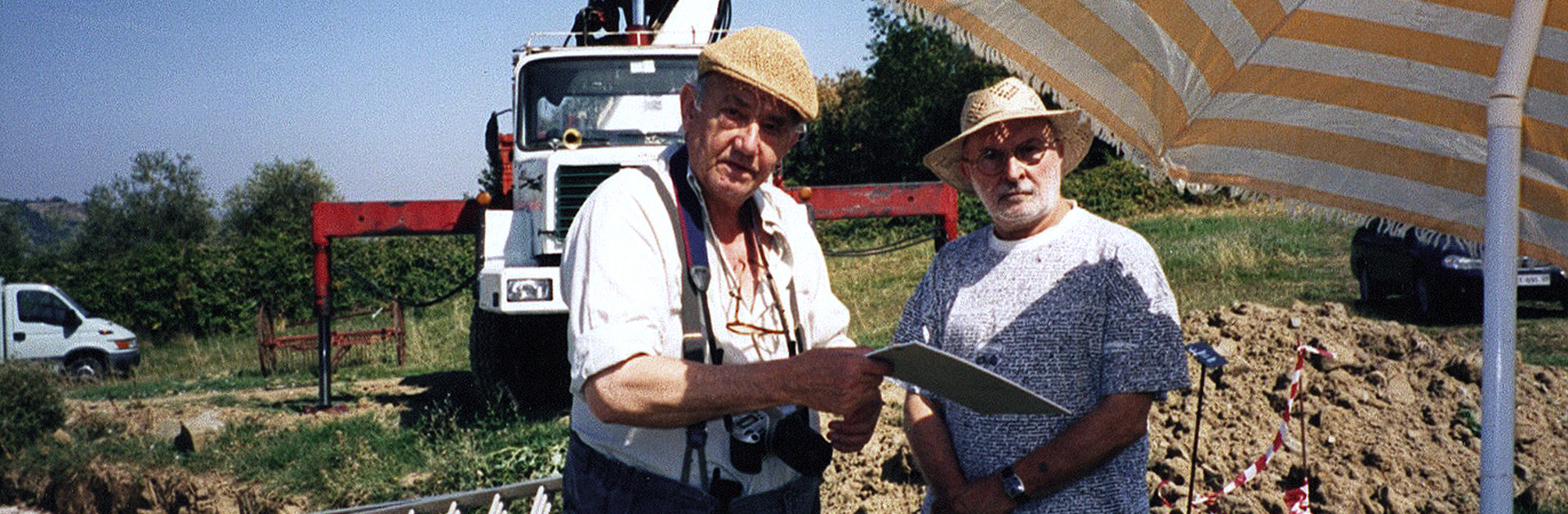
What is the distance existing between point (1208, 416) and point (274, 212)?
51079 millimetres

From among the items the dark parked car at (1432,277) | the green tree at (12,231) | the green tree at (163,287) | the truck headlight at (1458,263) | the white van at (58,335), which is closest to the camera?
the dark parked car at (1432,277)

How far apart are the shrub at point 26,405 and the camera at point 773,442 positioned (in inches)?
371

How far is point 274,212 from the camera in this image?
2035 inches

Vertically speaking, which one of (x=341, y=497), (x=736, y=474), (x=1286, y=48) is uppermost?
(x=1286, y=48)

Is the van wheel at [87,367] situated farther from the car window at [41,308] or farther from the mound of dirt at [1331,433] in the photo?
the mound of dirt at [1331,433]

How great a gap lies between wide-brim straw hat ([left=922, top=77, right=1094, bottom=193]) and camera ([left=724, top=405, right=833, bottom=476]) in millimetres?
825

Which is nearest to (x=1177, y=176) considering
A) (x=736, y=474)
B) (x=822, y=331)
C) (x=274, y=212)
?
(x=822, y=331)

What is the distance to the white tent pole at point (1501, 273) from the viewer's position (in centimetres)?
225

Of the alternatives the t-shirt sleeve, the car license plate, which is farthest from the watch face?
the car license plate

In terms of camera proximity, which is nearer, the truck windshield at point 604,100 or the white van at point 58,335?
the truck windshield at point 604,100

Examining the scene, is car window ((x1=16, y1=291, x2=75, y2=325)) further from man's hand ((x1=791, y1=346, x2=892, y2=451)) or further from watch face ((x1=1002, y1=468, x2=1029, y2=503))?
man's hand ((x1=791, y1=346, x2=892, y2=451))

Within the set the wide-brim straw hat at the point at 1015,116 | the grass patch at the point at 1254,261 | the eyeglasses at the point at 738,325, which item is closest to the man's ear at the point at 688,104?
the eyeglasses at the point at 738,325

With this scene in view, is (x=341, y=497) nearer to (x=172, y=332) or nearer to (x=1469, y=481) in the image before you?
(x=1469, y=481)

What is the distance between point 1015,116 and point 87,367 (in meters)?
17.6
